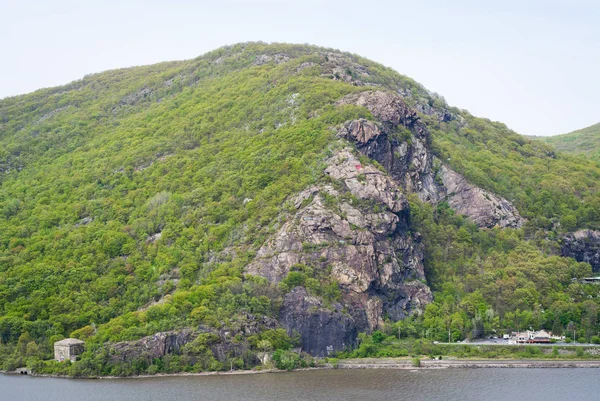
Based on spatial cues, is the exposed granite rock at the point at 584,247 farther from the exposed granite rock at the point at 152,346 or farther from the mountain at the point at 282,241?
the exposed granite rock at the point at 152,346

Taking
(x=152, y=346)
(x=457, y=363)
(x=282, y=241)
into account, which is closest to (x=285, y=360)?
(x=152, y=346)

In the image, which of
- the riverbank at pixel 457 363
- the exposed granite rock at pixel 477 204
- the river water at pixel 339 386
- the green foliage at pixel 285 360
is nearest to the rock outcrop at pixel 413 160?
the exposed granite rock at pixel 477 204

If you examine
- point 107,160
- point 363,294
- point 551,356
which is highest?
point 107,160

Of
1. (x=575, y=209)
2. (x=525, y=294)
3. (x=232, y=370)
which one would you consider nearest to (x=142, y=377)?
(x=232, y=370)

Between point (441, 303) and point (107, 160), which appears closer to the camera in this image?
point (441, 303)

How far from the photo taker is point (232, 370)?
12281cm

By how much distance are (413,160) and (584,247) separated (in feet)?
134

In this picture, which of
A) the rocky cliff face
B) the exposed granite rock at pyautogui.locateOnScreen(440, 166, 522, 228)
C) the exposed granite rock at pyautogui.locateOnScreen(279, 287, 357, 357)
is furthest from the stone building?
the exposed granite rock at pyautogui.locateOnScreen(440, 166, 522, 228)

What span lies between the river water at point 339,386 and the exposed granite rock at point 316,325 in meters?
8.18

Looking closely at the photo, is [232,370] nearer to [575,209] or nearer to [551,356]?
[551,356]

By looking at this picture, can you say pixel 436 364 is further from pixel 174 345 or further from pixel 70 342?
pixel 70 342

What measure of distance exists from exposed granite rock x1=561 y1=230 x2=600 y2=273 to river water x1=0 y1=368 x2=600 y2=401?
59.2 m

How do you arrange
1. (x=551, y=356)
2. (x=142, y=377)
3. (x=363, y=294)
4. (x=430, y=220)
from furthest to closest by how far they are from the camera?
(x=430, y=220) → (x=363, y=294) → (x=551, y=356) → (x=142, y=377)

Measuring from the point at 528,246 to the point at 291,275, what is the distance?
2386 inches
